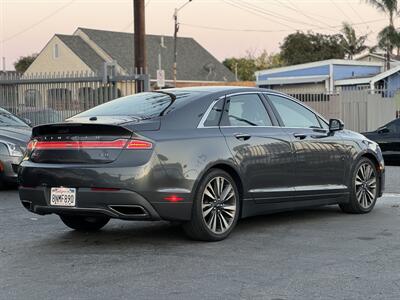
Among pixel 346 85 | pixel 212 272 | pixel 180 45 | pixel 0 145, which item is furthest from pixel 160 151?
pixel 180 45

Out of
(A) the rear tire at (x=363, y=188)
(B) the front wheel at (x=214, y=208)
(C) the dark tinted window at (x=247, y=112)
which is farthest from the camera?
(A) the rear tire at (x=363, y=188)

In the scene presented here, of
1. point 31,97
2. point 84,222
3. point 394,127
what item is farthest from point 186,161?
point 31,97

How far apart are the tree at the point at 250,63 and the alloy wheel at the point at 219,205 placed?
71.9 meters

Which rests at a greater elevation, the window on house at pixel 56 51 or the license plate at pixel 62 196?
the window on house at pixel 56 51

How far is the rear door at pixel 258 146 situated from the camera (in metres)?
6.81

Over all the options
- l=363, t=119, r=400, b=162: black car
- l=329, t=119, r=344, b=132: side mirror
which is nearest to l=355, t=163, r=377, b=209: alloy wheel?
l=329, t=119, r=344, b=132: side mirror

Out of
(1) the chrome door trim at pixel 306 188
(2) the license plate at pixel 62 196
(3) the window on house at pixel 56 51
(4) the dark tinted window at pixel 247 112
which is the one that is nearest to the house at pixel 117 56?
(3) the window on house at pixel 56 51

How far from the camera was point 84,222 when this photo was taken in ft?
23.7

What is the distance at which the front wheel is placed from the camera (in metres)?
6.34

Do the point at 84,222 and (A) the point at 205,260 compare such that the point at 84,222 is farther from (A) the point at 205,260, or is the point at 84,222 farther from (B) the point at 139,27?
(B) the point at 139,27

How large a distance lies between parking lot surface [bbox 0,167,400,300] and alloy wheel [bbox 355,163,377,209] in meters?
0.41

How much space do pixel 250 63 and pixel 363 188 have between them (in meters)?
73.7

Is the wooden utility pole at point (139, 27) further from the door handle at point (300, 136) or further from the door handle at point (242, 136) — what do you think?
the door handle at point (242, 136)

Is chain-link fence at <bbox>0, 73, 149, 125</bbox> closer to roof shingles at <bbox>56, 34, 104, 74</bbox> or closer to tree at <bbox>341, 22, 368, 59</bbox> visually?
roof shingles at <bbox>56, 34, 104, 74</bbox>
